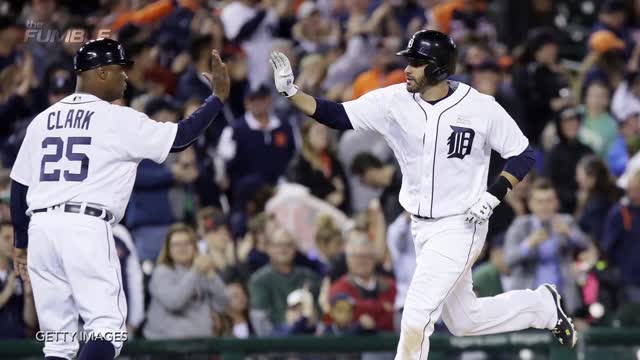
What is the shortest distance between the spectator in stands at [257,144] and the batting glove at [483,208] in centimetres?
444

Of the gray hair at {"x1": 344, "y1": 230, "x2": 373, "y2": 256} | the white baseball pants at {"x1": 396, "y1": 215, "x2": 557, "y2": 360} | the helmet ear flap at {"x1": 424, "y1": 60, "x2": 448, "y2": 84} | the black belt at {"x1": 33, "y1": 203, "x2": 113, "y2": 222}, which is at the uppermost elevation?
the helmet ear flap at {"x1": 424, "y1": 60, "x2": 448, "y2": 84}

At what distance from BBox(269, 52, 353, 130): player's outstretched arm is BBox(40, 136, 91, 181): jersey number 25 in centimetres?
111

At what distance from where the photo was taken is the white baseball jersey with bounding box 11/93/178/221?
25.1ft

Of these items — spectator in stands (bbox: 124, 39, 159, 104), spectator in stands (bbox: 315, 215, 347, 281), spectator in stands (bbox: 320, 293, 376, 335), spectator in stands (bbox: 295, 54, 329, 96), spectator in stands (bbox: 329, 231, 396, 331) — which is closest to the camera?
spectator in stands (bbox: 320, 293, 376, 335)

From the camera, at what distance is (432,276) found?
8.03 meters

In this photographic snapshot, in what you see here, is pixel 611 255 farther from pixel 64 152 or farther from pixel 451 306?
pixel 64 152

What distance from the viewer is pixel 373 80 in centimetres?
1316

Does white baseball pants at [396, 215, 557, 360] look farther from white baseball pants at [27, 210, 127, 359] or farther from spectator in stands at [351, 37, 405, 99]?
spectator in stands at [351, 37, 405, 99]

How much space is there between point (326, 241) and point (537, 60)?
3533 mm

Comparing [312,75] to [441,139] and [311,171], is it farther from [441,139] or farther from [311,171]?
[441,139]

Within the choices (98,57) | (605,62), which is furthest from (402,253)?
(98,57)

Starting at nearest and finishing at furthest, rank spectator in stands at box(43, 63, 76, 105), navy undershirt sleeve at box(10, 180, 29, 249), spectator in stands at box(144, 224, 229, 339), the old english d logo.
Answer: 1. navy undershirt sleeve at box(10, 180, 29, 249)
2. the old english d logo
3. spectator in stands at box(144, 224, 229, 339)
4. spectator in stands at box(43, 63, 76, 105)

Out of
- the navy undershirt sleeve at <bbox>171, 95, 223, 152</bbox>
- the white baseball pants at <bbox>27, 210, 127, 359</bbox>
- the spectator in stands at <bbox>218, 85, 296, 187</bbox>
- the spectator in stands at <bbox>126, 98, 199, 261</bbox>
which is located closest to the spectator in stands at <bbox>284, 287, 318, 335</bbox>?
the spectator in stands at <bbox>126, 98, 199, 261</bbox>

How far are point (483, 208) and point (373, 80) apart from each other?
5.23 meters
